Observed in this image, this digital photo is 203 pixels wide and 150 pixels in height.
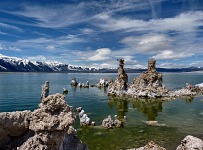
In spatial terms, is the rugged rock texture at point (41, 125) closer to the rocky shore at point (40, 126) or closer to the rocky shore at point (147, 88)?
the rocky shore at point (40, 126)

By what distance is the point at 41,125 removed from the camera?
18.2m

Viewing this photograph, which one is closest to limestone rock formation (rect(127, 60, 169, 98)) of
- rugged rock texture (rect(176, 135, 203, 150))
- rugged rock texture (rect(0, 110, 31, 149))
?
rugged rock texture (rect(176, 135, 203, 150))

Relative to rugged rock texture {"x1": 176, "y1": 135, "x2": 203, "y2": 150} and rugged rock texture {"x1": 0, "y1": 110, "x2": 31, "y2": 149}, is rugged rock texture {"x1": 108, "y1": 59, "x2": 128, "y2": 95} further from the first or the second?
rugged rock texture {"x1": 0, "y1": 110, "x2": 31, "y2": 149}

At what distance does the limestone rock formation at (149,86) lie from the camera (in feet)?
407

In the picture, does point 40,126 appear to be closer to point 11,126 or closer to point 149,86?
point 11,126

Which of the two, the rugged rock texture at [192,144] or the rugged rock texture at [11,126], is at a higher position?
the rugged rock texture at [11,126]

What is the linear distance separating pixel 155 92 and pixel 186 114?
43482 millimetres

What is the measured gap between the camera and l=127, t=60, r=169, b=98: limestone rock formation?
407 ft

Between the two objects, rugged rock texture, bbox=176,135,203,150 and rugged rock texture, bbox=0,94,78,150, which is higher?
rugged rock texture, bbox=0,94,78,150

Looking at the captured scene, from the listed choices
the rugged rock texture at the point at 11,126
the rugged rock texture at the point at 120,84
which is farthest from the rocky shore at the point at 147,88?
the rugged rock texture at the point at 11,126

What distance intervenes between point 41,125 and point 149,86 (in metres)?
113

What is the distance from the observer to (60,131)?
18656 millimetres

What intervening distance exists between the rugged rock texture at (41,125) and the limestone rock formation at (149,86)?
106 meters

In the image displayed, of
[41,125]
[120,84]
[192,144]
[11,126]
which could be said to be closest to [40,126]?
[41,125]
